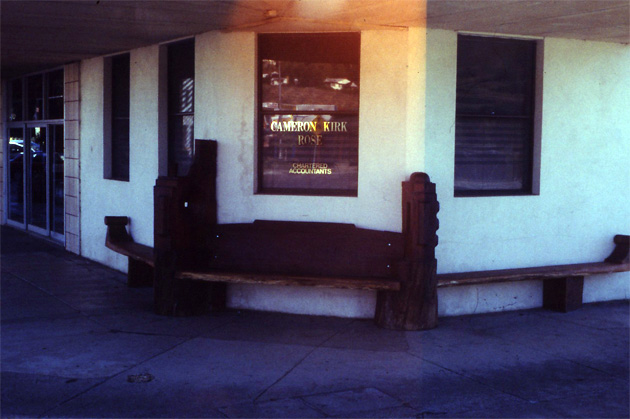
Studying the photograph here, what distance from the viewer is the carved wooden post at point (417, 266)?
7.11m

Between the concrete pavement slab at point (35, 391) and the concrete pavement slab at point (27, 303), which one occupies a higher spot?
the concrete pavement slab at point (27, 303)

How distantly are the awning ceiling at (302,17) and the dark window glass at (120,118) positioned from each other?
1500 mm

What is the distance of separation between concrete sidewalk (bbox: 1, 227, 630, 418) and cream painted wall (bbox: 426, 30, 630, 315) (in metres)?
0.34

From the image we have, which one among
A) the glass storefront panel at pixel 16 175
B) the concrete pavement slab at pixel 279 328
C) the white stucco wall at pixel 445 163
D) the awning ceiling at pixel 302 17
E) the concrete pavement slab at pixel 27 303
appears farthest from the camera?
the glass storefront panel at pixel 16 175

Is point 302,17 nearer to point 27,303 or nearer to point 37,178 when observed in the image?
point 27,303

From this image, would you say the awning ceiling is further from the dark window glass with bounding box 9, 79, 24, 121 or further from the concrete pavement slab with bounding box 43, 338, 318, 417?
the dark window glass with bounding box 9, 79, 24, 121

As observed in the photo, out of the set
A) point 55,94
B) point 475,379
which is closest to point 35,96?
point 55,94

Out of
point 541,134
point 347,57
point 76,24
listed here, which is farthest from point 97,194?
point 541,134

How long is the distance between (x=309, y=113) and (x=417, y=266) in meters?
2.03

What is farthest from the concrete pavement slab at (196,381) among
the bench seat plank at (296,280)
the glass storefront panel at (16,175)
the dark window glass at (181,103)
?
the glass storefront panel at (16,175)

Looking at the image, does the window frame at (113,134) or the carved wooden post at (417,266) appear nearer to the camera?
the carved wooden post at (417,266)

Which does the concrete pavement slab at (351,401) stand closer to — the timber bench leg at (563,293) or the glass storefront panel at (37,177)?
the timber bench leg at (563,293)

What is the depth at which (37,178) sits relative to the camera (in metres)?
14.0

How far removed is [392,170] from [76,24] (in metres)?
3.66
